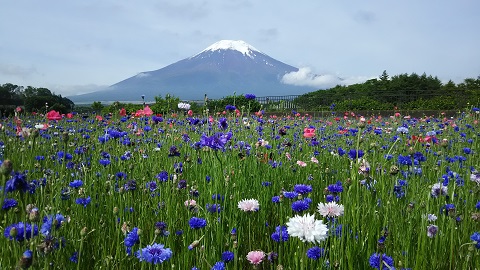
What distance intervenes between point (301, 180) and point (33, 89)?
20492 millimetres

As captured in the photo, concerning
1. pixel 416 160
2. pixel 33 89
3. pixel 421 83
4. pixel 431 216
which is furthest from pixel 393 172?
pixel 421 83

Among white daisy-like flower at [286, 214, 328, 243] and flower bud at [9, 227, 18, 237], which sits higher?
flower bud at [9, 227, 18, 237]

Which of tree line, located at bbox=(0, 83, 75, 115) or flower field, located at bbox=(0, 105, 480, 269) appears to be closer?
Result: flower field, located at bbox=(0, 105, 480, 269)

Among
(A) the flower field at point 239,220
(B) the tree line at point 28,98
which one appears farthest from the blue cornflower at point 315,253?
(B) the tree line at point 28,98

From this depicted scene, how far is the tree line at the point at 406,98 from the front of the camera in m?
19.0

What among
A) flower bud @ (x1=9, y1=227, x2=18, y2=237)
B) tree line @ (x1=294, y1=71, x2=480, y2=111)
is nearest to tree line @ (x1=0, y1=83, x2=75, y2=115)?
tree line @ (x1=294, y1=71, x2=480, y2=111)

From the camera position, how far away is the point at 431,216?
2.01 metres

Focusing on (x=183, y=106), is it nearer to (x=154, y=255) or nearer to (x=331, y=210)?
(x=331, y=210)

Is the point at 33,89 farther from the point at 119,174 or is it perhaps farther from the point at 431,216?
Answer: the point at 431,216

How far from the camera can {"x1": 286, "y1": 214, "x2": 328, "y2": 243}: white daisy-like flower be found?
1269 mm

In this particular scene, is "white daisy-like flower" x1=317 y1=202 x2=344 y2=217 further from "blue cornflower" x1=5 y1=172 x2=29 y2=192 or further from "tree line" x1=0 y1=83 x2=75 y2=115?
"tree line" x1=0 y1=83 x2=75 y2=115

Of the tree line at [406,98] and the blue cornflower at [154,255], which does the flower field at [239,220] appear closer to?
the blue cornflower at [154,255]

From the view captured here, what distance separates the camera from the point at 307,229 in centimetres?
129

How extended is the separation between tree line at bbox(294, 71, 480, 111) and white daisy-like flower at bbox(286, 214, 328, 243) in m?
14.8
